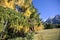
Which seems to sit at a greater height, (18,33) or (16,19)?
(16,19)

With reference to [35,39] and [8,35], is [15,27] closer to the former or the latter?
[8,35]

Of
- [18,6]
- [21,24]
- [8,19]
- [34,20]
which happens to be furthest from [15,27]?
[34,20]

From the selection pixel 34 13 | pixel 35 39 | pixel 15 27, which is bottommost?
pixel 35 39

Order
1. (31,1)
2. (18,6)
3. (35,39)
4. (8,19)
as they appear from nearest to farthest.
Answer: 1. (8,19)
2. (35,39)
3. (18,6)
4. (31,1)

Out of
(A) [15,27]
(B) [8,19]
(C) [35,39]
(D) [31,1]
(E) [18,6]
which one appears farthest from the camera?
(D) [31,1]

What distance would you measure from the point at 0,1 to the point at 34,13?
26.2 ft

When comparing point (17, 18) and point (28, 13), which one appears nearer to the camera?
point (17, 18)

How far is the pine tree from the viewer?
1969cm

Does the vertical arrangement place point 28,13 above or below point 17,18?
above

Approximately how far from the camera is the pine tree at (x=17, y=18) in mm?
19688

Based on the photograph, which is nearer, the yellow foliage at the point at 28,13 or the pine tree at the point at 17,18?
the pine tree at the point at 17,18

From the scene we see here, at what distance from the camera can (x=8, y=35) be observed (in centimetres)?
2294

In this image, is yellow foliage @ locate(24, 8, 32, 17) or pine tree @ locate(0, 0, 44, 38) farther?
yellow foliage @ locate(24, 8, 32, 17)

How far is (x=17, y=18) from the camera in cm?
2042
